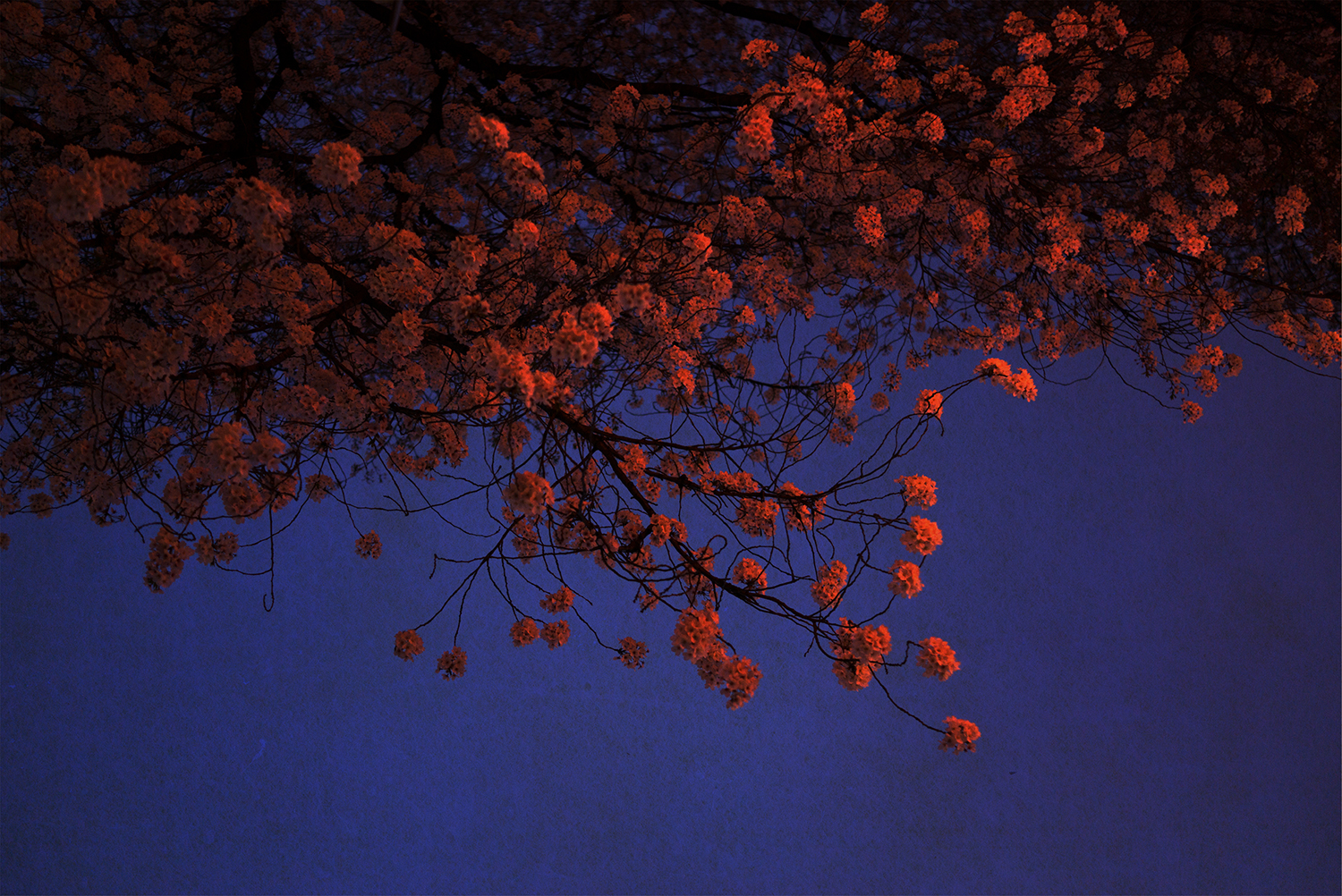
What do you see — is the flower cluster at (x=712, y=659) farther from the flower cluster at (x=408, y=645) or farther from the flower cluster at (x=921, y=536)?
the flower cluster at (x=408, y=645)

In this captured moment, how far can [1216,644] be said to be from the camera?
15.9 ft

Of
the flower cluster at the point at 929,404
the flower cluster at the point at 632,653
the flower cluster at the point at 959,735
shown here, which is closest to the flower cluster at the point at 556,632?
the flower cluster at the point at 632,653

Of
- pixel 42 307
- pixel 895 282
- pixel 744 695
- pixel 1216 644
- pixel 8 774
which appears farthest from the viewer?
pixel 1216 644

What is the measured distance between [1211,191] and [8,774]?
244 inches

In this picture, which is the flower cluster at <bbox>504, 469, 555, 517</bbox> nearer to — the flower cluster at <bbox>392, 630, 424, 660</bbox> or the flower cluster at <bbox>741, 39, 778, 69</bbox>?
the flower cluster at <bbox>392, 630, 424, 660</bbox>

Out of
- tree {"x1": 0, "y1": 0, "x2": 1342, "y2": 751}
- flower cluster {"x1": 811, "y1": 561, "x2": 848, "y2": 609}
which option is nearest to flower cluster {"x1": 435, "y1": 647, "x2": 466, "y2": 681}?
tree {"x1": 0, "y1": 0, "x2": 1342, "y2": 751}

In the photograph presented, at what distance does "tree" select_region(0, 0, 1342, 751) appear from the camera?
178cm

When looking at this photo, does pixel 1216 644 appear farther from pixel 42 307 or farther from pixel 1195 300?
pixel 42 307

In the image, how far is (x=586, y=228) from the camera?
3.55 meters

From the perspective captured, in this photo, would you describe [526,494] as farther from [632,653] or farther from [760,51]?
[760,51]

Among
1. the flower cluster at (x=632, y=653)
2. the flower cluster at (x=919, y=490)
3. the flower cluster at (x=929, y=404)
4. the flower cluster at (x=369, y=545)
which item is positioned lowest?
the flower cluster at (x=369, y=545)

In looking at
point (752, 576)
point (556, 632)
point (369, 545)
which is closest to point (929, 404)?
point (752, 576)

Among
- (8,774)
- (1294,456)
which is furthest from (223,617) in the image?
(1294,456)

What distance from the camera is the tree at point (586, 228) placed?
178 cm
